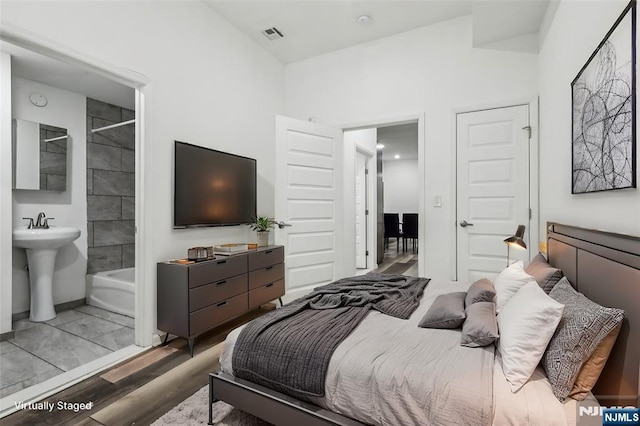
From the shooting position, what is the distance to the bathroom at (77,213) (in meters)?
2.60

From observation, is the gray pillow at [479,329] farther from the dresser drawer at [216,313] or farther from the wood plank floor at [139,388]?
the dresser drawer at [216,313]

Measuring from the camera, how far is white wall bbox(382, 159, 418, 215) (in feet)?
33.2

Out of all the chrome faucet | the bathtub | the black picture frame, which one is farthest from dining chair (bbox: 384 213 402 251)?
the chrome faucet

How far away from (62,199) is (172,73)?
206cm

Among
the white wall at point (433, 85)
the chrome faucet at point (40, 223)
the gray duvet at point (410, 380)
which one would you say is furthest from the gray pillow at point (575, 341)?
the chrome faucet at point (40, 223)

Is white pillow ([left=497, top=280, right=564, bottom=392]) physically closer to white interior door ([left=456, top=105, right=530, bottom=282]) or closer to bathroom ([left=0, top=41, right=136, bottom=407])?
white interior door ([left=456, top=105, right=530, bottom=282])

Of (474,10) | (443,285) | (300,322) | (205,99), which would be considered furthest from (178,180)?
(474,10)

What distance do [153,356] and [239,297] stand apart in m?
0.78

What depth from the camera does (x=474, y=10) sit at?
8.70 ft

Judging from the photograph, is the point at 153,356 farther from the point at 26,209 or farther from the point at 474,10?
the point at 474,10

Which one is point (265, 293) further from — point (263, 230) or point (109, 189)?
point (109, 189)

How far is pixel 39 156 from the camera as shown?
10.7 feet

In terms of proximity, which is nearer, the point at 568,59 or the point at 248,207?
the point at 568,59

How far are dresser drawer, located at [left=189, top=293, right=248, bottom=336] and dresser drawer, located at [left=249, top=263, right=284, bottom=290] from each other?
17cm
